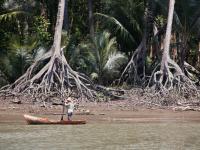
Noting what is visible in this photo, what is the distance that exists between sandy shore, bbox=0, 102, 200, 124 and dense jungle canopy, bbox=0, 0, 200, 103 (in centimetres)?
107

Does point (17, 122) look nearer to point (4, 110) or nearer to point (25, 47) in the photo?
point (4, 110)

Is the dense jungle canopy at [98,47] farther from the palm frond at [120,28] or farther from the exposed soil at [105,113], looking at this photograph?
the exposed soil at [105,113]

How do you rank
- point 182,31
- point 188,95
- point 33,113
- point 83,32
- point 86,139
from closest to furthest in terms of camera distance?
1. point 86,139
2. point 33,113
3. point 188,95
4. point 182,31
5. point 83,32

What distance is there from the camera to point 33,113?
2181cm

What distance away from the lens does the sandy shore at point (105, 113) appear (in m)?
20.8

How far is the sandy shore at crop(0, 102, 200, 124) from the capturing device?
821 inches

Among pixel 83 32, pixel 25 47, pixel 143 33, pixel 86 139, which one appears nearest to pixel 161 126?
pixel 86 139

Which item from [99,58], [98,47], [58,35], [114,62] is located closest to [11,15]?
[58,35]

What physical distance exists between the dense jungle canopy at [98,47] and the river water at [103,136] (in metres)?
5.20

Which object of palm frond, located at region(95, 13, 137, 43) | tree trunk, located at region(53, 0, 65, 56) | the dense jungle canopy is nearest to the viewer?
the dense jungle canopy

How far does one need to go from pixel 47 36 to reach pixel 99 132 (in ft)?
42.5

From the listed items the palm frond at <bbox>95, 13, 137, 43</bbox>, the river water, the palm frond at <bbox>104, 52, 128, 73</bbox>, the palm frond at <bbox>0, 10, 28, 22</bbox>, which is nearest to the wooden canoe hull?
the river water

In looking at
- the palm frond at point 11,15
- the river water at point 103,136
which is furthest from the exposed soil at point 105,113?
the palm frond at point 11,15

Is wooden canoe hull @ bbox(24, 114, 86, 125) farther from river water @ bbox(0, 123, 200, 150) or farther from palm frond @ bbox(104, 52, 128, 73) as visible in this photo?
palm frond @ bbox(104, 52, 128, 73)
